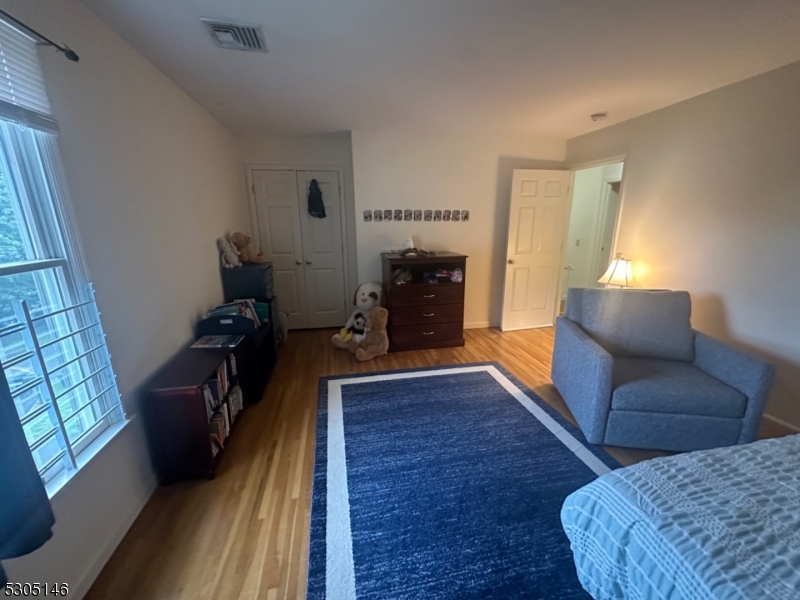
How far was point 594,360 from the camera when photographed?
1.93m

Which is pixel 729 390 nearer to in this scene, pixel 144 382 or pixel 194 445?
pixel 194 445

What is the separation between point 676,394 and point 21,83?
10.5 feet

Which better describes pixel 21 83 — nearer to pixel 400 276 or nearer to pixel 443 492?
pixel 443 492

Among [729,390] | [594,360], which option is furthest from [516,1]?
[729,390]

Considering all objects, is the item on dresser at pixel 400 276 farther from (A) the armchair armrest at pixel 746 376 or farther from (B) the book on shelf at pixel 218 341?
(A) the armchair armrest at pixel 746 376

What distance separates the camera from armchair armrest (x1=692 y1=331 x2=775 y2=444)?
1.73 meters

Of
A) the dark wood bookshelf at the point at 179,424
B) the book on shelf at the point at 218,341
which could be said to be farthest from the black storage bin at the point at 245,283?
the dark wood bookshelf at the point at 179,424

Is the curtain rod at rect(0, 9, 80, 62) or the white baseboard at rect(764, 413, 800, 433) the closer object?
the curtain rod at rect(0, 9, 80, 62)

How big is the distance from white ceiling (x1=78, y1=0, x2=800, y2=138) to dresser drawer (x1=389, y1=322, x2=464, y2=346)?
208 centimetres

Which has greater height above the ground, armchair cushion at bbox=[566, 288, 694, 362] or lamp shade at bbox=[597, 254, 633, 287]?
lamp shade at bbox=[597, 254, 633, 287]

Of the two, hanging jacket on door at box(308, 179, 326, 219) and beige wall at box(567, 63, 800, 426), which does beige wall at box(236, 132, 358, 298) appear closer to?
hanging jacket on door at box(308, 179, 326, 219)

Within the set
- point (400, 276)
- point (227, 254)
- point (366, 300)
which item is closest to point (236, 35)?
point (227, 254)

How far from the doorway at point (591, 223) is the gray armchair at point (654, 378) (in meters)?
2.07

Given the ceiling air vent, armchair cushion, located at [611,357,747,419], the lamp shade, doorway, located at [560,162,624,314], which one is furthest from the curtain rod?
doorway, located at [560,162,624,314]
